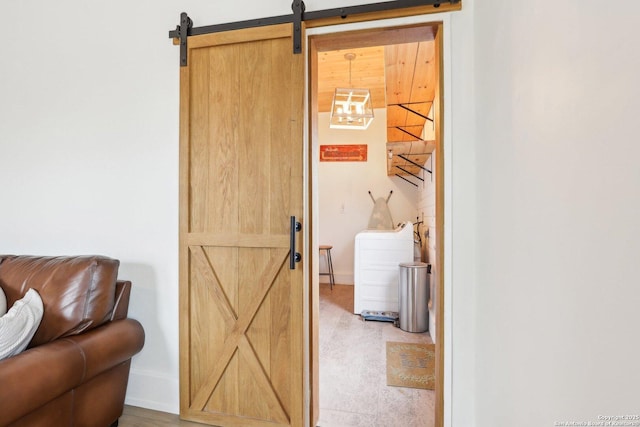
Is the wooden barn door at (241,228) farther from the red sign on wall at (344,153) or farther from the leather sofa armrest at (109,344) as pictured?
the red sign on wall at (344,153)

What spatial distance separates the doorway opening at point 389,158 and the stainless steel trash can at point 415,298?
0.37 ft

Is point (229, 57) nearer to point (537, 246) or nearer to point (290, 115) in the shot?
point (290, 115)

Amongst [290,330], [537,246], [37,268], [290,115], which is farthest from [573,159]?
[37,268]

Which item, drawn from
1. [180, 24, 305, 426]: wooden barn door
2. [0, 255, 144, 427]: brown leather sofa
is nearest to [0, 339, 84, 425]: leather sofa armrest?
[0, 255, 144, 427]: brown leather sofa

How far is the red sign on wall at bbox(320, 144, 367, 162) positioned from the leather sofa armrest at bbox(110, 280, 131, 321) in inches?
168

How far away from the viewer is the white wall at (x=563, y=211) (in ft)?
1.87

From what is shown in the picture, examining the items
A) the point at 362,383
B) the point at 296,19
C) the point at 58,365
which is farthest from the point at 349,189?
the point at 58,365

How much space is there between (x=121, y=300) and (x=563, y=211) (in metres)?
2.20

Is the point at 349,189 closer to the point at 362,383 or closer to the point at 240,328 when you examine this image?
the point at 362,383

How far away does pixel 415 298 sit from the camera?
3.32 m

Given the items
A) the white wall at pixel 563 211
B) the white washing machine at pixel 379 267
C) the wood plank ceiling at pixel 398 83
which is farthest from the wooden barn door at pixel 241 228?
the white washing machine at pixel 379 267

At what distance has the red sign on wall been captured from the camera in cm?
561

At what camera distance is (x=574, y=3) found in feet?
2.33

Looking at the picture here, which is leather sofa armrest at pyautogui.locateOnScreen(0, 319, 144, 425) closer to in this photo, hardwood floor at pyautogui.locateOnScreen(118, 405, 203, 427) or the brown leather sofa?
the brown leather sofa
